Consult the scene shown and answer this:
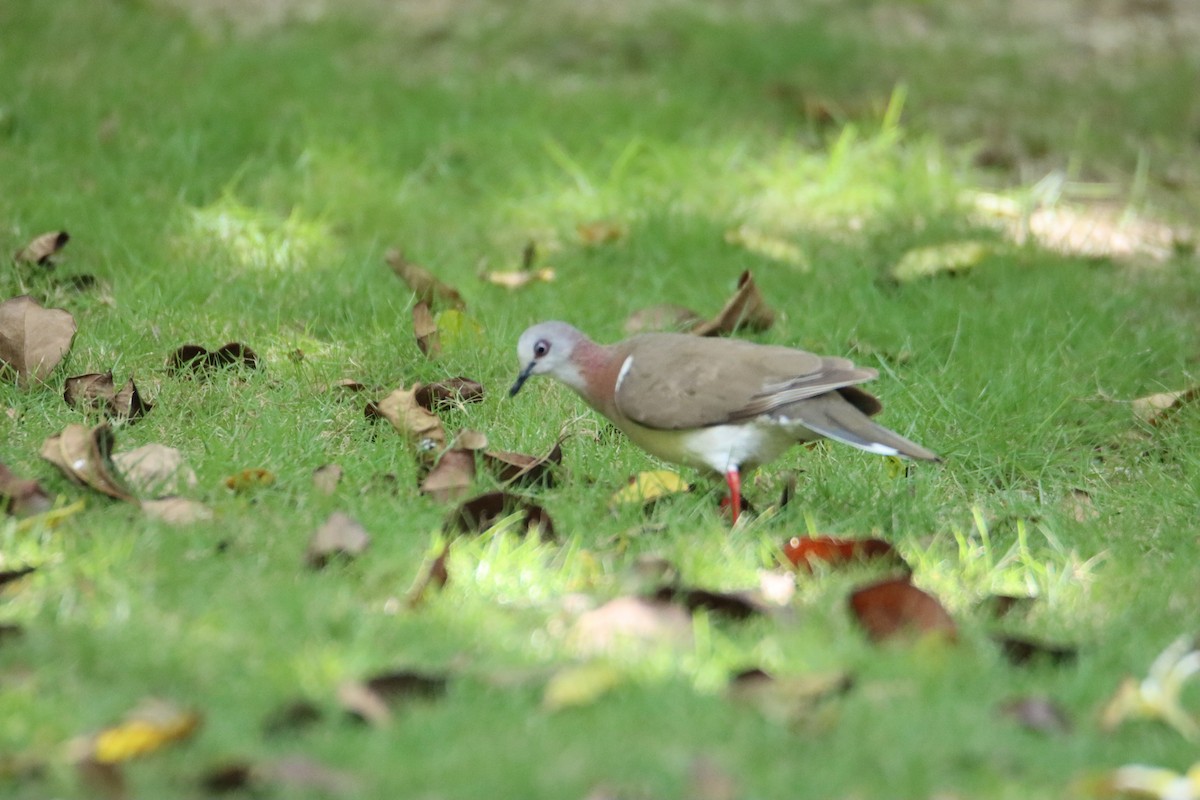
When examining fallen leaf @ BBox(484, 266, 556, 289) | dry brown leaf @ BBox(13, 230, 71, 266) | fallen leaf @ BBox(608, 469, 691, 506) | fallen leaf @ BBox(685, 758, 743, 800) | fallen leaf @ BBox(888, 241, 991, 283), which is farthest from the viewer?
fallen leaf @ BBox(888, 241, 991, 283)

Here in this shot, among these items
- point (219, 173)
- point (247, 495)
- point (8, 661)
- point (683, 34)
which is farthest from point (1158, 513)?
point (683, 34)

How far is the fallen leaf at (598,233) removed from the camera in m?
5.97

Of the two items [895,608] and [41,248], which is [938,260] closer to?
[895,608]

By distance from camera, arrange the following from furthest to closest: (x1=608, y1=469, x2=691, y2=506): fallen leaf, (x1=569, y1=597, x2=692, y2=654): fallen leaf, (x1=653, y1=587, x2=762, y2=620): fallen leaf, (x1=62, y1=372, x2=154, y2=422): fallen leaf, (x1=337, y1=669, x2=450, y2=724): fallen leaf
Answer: (x1=62, y1=372, x2=154, y2=422): fallen leaf < (x1=608, y1=469, x2=691, y2=506): fallen leaf < (x1=653, y1=587, x2=762, y2=620): fallen leaf < (x1=569, y1=597, x2=692, y2=654): fallen leaf < (x1=337, y1=669, x2=450, y2=724): fallen leaf

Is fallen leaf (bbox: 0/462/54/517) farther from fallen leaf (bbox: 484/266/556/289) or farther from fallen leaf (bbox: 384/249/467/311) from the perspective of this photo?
fallen leaf (bbox: 484/266/556/289)

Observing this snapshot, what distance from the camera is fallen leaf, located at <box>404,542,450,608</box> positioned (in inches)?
124

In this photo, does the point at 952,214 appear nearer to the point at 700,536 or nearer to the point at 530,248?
the point at 530,248

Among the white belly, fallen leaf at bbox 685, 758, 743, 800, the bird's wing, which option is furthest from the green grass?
the bird's wing

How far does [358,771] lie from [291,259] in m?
3.33

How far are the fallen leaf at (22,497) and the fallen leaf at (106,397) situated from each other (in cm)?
69

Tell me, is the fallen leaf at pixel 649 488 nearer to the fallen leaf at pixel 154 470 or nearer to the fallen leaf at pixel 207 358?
the fallen leaf at pixel 154 470

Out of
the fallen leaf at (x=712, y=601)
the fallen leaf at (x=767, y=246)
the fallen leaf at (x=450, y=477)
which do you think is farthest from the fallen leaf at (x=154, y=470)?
the fallen leaf at (x=767, y=246)

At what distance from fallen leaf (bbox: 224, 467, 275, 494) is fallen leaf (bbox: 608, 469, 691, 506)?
863mm

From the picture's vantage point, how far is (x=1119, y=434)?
4684 mm
